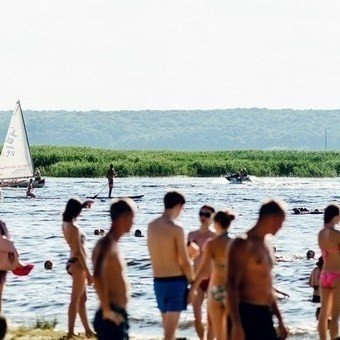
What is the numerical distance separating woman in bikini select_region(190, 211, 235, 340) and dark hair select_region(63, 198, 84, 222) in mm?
2542

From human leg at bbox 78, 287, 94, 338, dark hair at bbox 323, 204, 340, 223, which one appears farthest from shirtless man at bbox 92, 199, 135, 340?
human leg at bbox 78, 287, 94, 338

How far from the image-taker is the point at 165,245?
42.8 ft

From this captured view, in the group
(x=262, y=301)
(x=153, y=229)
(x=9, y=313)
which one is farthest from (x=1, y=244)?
(x=9, y=313)

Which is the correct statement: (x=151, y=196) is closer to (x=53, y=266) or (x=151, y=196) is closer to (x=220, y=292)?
(x=53, y=266)

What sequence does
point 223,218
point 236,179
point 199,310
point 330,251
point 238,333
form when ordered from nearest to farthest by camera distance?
1. point 238,333
2. point 223,218
3. point 330,251
4. point 199,310
5. point 236,179

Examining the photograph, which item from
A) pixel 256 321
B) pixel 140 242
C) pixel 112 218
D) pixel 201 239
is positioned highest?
pixel 112 218

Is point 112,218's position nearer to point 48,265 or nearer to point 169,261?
point 169,261

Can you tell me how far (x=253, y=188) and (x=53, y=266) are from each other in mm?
50193

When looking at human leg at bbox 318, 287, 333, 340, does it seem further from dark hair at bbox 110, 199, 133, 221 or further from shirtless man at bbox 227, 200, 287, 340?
dark hair at bbox 110, 199, 133, 221

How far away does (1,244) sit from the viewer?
14.6 meters

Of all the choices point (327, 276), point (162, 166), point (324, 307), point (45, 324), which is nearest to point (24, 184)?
point (162, 166)

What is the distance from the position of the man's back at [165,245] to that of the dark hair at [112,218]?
7.43 ft

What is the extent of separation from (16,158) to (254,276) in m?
62.5

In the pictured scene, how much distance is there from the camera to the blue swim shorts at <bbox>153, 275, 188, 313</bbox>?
13148 millimetres
